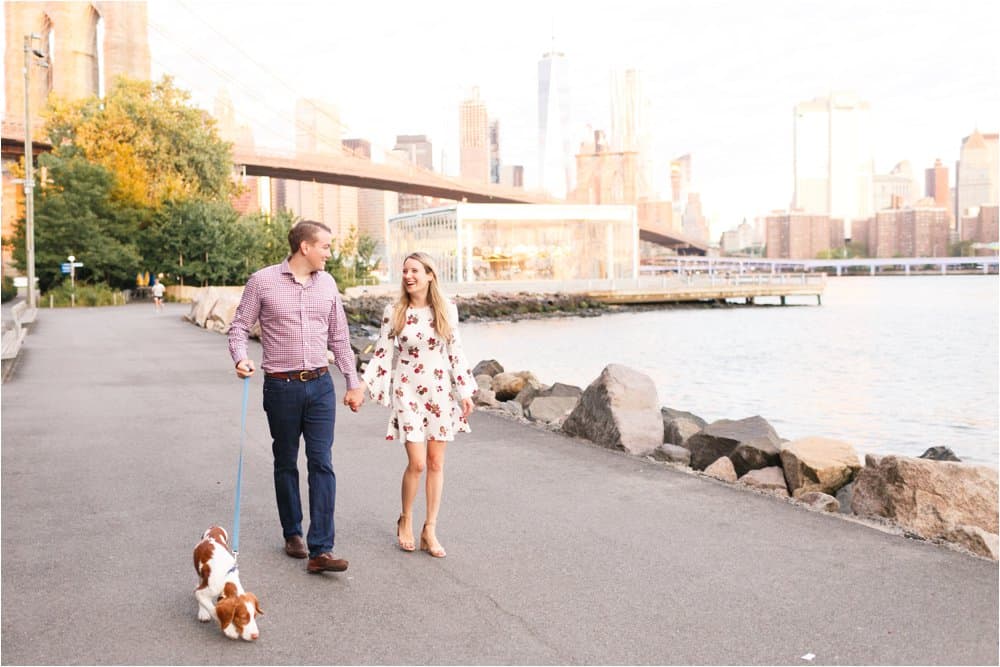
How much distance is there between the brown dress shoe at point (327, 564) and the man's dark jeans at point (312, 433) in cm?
7

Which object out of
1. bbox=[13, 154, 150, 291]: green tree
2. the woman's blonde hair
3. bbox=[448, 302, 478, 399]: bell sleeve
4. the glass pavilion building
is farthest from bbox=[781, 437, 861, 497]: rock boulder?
the glass pavilion building

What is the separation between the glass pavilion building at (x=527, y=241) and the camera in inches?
2842

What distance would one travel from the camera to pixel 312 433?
214 inches

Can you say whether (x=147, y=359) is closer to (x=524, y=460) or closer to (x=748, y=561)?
(x=524, y=460)

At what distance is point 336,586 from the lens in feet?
16.9

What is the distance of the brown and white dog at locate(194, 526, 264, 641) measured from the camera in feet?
14.3

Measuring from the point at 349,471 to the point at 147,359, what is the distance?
1198 centimetres

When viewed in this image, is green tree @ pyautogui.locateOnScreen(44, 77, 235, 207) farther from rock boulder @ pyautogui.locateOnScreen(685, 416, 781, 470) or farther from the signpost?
rock boulder @ pyautogui.locateOnScreen(685, 416, 781, 470)

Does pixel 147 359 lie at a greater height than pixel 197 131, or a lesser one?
lesser

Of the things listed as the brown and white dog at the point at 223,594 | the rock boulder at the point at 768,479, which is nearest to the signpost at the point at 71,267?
the rock boulder at the point at 768,479

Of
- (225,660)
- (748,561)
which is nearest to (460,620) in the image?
(225,660)

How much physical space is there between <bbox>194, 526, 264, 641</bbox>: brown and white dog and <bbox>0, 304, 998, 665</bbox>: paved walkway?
0.26 feet

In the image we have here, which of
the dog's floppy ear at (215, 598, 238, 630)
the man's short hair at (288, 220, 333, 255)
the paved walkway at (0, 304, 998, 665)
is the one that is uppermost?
the man's short hair at (288, 220, 333, 255)

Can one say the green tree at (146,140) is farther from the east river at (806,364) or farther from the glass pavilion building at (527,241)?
the glass pavilion building at (527,241)
